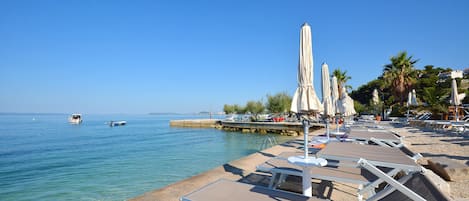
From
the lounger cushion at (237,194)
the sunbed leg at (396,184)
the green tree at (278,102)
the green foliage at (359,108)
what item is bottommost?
the lounger cushion at (237,194)

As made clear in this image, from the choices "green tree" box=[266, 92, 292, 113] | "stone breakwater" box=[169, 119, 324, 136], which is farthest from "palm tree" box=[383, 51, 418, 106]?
"green tree" box=[266, 92, 292, 113]

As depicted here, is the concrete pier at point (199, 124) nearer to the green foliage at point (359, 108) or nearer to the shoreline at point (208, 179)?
the green foliage at point (359, 108)

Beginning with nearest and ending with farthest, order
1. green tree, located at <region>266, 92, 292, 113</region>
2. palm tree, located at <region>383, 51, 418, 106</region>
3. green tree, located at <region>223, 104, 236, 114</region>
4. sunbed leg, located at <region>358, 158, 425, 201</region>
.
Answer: sunbed leg, located at <region>358, 158, 425, 201</region>
palm tree, located at <region>383, 51, 418, 106</region>
green tree, located at <region>266, 92, 292, 113</region>
green tree, located at <region>223, 104, 236, 114</region>

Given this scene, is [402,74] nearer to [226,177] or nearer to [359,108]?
[359,108]

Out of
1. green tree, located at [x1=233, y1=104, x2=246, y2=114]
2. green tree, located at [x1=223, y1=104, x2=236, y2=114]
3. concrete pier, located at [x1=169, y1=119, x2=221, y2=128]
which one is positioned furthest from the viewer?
green tree, located at [x1=223, y1=104, x2=236, y2=114]

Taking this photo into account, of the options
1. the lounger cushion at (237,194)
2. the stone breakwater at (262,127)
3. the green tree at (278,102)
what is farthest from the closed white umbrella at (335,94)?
the green tree at (278,102)

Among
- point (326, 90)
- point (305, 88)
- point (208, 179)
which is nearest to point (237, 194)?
point (305, 88)

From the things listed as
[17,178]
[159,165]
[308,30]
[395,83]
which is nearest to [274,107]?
[395,83]

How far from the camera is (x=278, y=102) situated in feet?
141

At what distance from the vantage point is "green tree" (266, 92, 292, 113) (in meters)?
42.1

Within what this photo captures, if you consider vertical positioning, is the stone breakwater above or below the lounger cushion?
below

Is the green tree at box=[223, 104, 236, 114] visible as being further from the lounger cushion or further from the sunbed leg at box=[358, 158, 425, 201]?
the sunbed leg at box=[358, 158, 425, 201]

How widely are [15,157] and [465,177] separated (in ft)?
69.4

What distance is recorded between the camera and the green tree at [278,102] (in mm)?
42112
